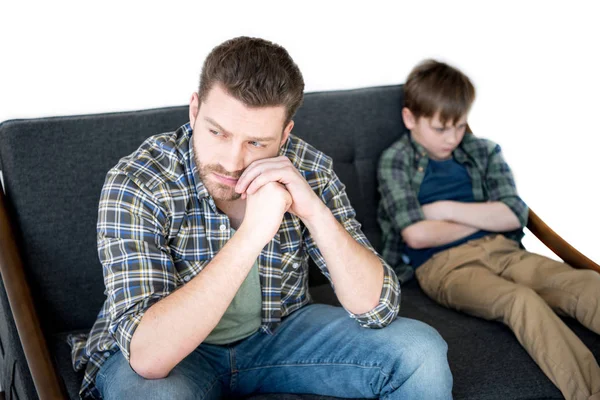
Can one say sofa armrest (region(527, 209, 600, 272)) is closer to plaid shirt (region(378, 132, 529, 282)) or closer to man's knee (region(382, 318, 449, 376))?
plaid shirt (region(378, 132, 529, 282))

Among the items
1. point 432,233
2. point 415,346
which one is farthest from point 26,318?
point 432,233

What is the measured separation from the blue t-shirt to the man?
63cm

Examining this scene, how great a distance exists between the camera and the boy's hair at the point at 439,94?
2305 mm

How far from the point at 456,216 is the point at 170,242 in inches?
41.2

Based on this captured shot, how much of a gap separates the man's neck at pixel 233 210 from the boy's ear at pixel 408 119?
33.6 inches

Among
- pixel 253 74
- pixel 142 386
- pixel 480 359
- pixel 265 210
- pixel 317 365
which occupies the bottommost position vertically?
pixel 480 359

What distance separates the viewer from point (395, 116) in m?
2.39

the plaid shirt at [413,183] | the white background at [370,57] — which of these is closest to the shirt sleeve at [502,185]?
the plaid shirt at [413,183]

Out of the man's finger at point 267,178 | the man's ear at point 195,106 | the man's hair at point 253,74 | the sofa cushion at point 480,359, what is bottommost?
the sofa cushion at point 480,359

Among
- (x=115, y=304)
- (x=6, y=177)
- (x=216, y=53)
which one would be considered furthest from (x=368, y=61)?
(x=115, y=304)

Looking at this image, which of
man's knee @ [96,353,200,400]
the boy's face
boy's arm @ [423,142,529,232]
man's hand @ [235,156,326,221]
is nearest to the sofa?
man's knee @ [96,353,200,400]

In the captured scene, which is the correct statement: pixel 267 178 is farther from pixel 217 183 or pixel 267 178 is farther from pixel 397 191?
pixel 397 191

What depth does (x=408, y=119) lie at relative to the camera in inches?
93.2

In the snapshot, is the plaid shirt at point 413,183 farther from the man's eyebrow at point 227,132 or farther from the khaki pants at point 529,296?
the man's eyebrow at point 227,132
